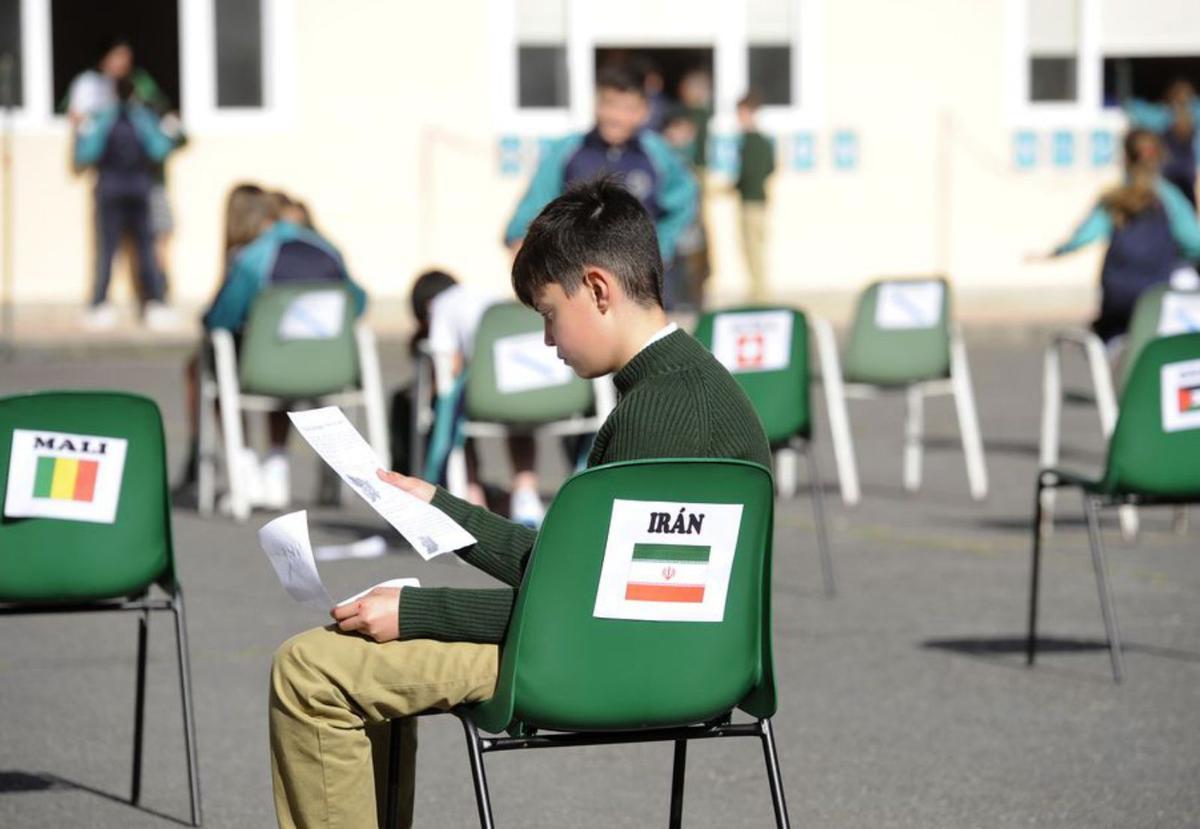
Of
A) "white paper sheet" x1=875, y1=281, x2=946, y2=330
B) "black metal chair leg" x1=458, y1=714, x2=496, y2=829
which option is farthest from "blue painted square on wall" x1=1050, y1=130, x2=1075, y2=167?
"black metal chair leg" x1=458, y1=714, x2=496, y2=829

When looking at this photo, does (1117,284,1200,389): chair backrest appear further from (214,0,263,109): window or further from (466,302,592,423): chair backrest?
(214,0,263,109): window

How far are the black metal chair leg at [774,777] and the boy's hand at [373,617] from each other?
0.70 metres

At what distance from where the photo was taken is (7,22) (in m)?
22.3

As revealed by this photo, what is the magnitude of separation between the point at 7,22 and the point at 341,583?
47.4ft

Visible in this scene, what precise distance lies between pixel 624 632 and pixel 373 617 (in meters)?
0.46

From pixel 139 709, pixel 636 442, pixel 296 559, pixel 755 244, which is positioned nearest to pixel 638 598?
pixel 636 442

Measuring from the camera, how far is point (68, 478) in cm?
552

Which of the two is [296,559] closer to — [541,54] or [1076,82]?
[541,54]

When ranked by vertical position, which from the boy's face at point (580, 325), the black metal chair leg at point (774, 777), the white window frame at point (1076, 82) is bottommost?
the black metal chair leg at point (774, 777)

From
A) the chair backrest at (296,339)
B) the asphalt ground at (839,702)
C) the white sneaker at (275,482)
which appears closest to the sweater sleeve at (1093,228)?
the asphalt ground at (839,702)

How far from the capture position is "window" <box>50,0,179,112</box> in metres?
22.7

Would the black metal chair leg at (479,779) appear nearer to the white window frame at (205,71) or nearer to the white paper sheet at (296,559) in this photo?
the white paper sheet at (296,559)

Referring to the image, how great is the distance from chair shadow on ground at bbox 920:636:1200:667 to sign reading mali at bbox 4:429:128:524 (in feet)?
10.9

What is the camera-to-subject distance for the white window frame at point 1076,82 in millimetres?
23438
